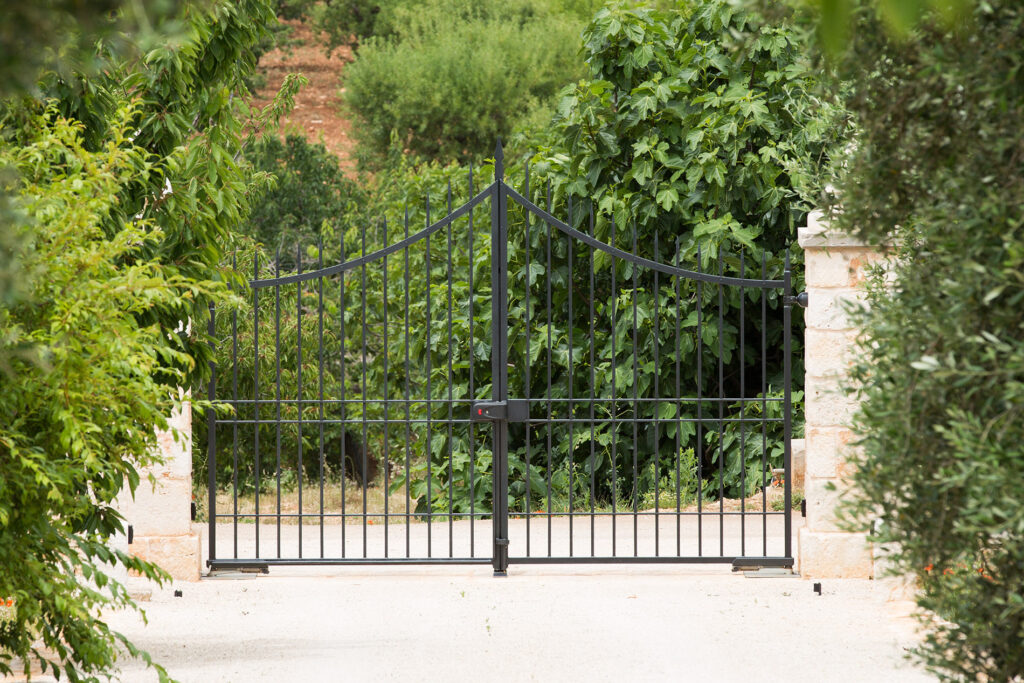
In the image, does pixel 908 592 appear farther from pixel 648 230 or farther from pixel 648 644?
pixel 648 230

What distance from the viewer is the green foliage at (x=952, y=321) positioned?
111 inches

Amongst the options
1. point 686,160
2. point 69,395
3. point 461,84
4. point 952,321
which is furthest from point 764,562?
point 461,84

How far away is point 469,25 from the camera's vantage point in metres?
25.9

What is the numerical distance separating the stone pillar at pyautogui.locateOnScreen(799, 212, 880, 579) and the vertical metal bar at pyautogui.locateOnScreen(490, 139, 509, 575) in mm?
1777

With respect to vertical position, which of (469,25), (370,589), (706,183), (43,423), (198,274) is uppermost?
(469,25)

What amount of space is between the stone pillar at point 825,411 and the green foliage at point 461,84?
15972mm

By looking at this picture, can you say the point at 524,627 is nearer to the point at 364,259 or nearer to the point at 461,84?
the point at 364,259

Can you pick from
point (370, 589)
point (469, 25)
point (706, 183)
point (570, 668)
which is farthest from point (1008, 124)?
point (469, 25)

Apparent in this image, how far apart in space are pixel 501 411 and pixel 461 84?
681 inches

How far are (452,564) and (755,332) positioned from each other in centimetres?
451

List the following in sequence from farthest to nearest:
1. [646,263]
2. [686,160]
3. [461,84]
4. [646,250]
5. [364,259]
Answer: [461,84]
[646,250]
[686,160]
[646,263]
[364,259]

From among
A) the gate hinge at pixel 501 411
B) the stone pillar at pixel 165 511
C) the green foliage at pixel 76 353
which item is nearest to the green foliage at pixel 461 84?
the gate hinge at pixel 501 411

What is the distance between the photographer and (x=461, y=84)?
77.9 feet

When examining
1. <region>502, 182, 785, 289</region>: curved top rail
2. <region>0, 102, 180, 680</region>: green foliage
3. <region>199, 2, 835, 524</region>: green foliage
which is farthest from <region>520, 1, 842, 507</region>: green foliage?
<region>0, 102, 180, 680</region>: green foliage
